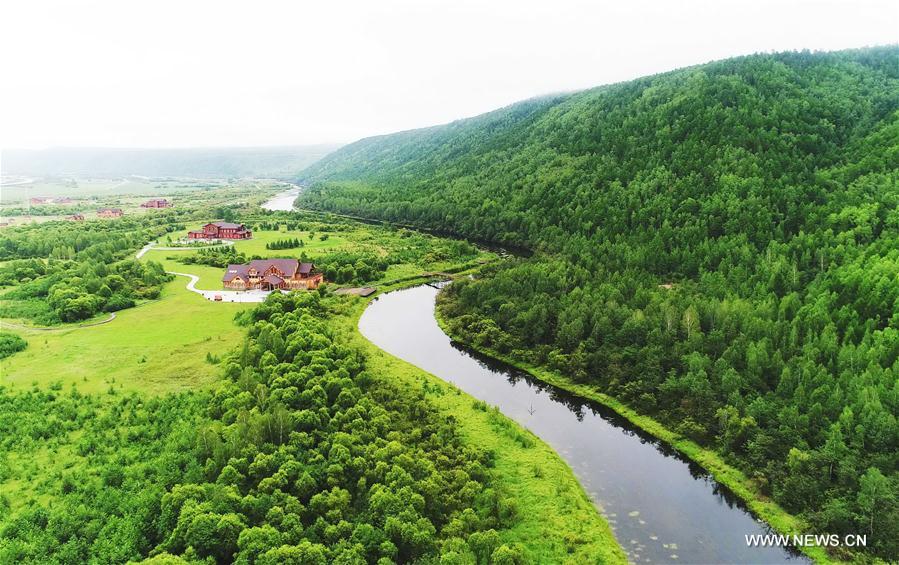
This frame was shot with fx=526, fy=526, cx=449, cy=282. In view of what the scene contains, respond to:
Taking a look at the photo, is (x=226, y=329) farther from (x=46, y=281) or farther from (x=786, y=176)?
(x=786, y=176)

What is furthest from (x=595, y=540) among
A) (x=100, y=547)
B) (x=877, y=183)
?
(x=877, y=183)

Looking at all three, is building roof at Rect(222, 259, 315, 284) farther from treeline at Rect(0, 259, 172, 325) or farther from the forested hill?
the forested hill

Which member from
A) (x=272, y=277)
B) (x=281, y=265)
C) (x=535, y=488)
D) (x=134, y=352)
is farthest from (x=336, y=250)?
(x=535, y=488)

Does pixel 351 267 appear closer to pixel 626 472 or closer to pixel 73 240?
pixel 73 240

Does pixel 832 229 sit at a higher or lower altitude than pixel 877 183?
lower

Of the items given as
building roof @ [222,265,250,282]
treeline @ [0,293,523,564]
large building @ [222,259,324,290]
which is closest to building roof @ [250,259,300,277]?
large building @ [222,259,324,290]

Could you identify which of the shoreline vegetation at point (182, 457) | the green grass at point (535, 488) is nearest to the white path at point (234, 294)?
the shoreline vegetation at point (182, 457)
